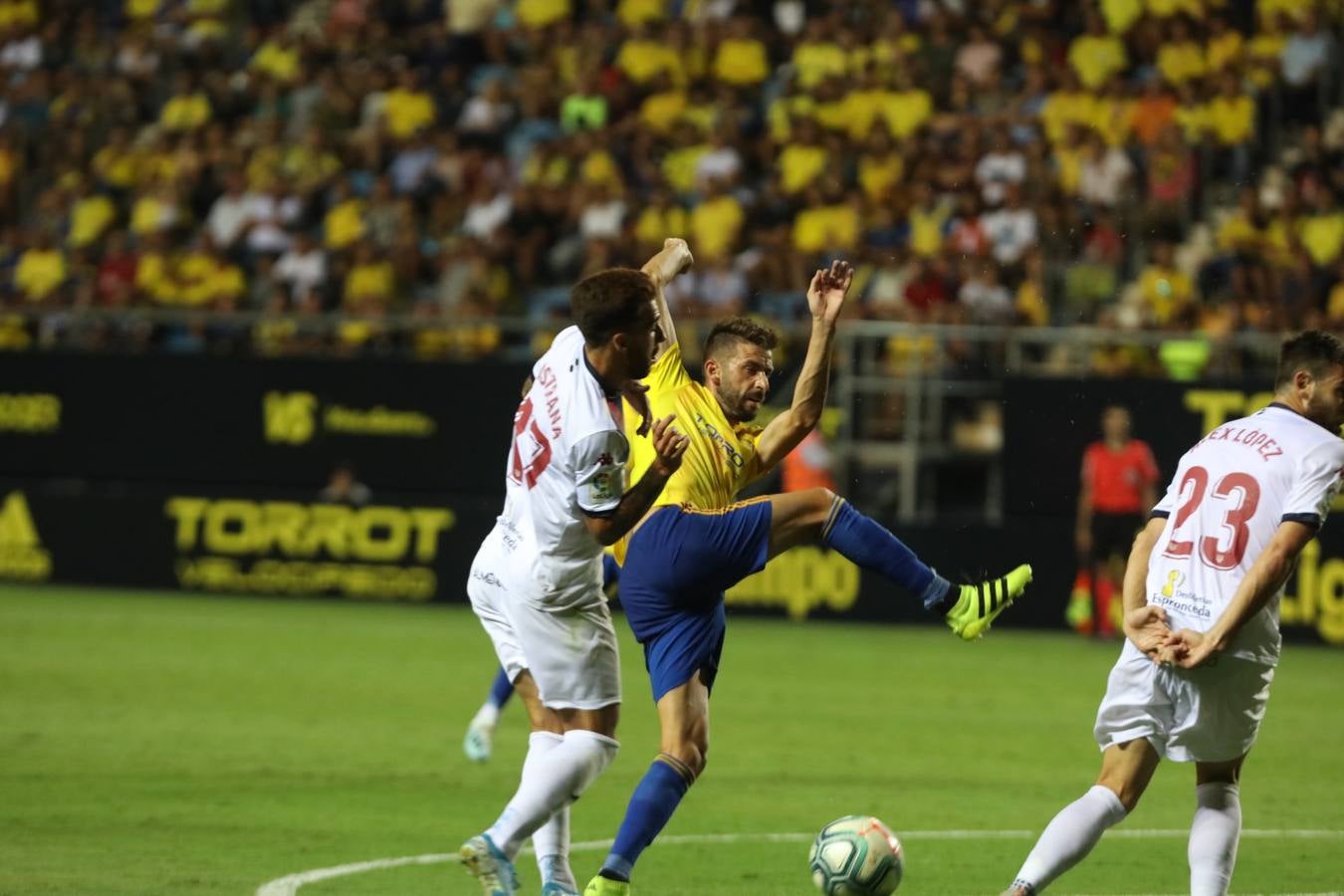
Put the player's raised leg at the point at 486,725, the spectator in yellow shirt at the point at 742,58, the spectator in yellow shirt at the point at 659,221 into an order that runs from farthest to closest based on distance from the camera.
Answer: the spectator in yellow shirt at the point at 742,58 < the spectator in yellow shirt at the point at 659,221 < the player's raised leg at the point at 486,725

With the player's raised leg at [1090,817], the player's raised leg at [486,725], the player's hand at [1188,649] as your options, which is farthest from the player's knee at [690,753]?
the player's raised leg at [486,725]

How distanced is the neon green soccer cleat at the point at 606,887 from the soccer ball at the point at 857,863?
767 millimetres

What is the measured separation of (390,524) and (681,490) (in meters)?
13.9

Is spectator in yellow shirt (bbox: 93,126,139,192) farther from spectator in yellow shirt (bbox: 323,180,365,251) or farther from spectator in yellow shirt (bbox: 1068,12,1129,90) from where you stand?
spectator in yellow shirt (bbox: 1068,12,1129,90)

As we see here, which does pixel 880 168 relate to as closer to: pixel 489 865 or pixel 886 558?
pixel 886 558

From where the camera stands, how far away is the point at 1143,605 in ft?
22.5

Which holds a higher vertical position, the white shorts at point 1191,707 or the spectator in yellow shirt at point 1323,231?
the spectator in yellow shirt at point 1323,231

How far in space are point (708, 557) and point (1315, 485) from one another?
2127mm

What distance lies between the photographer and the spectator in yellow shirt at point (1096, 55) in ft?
66.3

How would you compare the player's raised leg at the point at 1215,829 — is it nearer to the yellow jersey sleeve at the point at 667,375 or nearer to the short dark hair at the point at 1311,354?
the short dark hair at the point at 1311,354

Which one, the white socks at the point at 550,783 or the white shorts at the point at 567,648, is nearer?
the white socks at the point at 550,783

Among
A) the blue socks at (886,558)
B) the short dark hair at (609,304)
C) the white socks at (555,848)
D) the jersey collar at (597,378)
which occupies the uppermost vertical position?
the short dark hair at (609,304)

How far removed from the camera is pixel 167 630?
18.1 metres

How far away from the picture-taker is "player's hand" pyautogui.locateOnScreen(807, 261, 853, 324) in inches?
305
